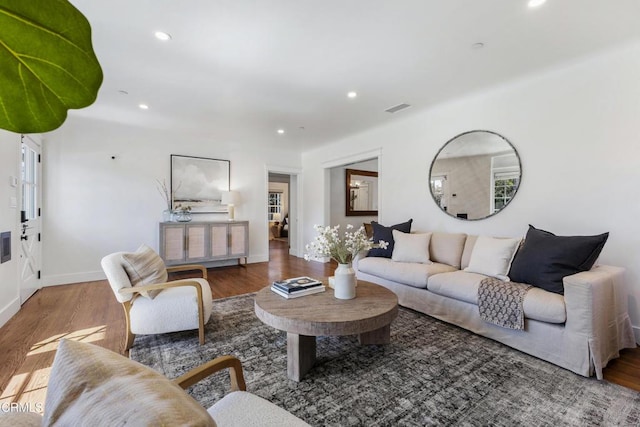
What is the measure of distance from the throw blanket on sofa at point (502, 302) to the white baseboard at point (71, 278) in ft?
17.2

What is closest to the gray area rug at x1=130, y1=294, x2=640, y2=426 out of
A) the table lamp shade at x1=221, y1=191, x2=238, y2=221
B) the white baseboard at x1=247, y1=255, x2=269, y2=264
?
the table lamp shade at x1=221, y1=191, x2=238, y2=221

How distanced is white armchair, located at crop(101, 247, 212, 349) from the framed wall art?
3.04 metres

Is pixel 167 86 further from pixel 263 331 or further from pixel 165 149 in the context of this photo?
pixel 263 331

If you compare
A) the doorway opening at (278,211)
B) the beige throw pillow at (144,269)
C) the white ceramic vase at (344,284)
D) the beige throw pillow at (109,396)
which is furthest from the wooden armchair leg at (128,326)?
the doorway opening at (278,211)

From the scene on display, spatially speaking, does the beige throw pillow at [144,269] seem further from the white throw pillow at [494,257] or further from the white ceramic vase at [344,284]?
the white throw pillow at [494,257]

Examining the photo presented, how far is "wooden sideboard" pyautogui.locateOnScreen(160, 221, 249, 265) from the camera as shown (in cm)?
470

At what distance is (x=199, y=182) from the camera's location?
534 centimetres

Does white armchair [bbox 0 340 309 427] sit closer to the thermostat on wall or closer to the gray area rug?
the gray area rug

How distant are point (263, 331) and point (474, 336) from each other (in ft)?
6.14

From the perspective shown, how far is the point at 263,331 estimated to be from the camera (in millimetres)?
2637

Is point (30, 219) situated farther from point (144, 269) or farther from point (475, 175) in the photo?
point (475, 175)

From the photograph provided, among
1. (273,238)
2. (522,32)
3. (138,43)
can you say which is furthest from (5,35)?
(273,238)

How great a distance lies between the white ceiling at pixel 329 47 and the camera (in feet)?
6.62

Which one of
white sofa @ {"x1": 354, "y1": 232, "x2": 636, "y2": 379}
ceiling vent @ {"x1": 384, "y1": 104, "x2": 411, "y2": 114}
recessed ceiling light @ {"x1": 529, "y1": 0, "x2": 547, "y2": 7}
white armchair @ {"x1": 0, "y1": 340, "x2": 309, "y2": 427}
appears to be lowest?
white sofa @ {"x1": 354, "y1": 232, "x2": 636, "y2": 379}
